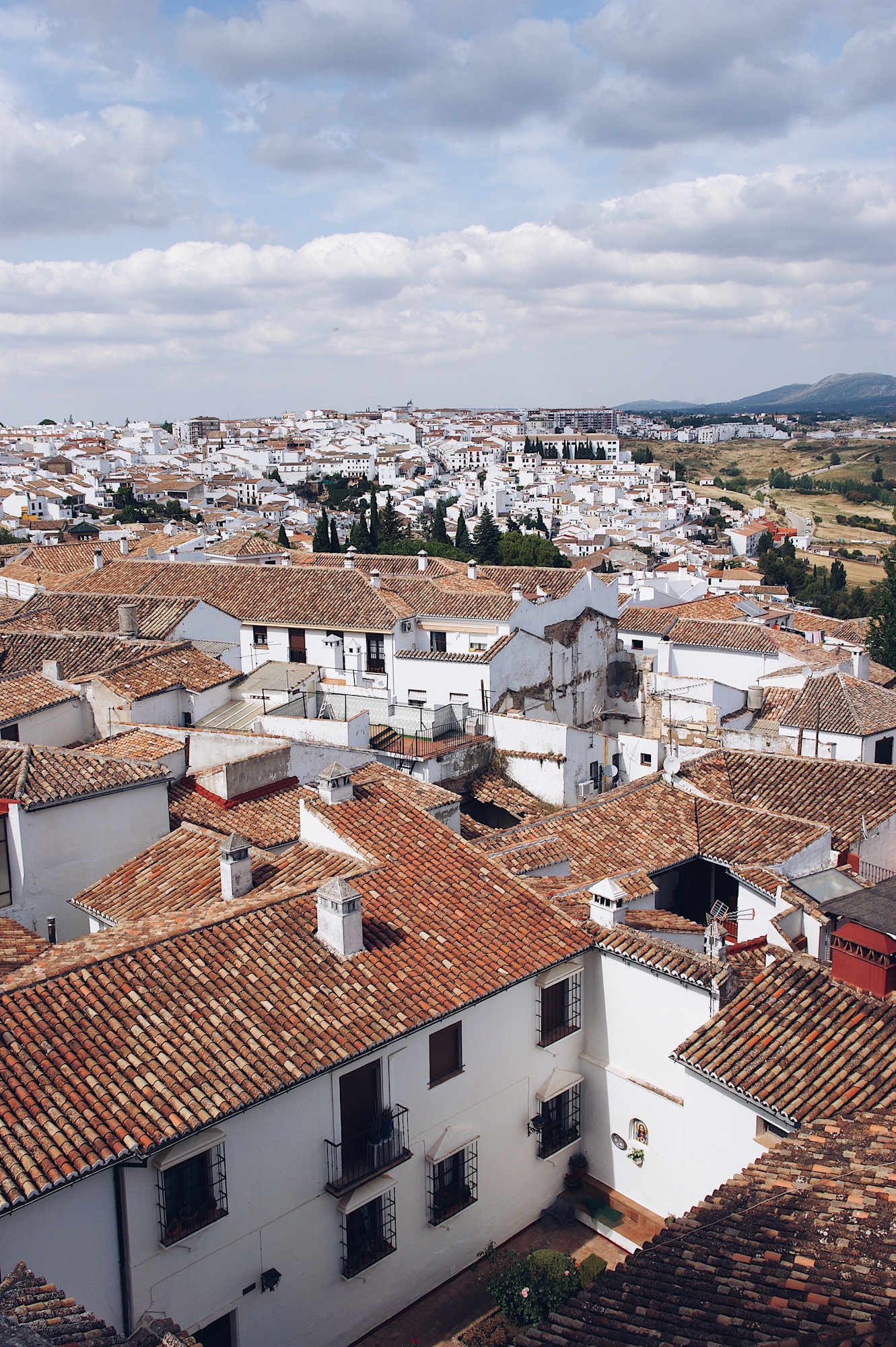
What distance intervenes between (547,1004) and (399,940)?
215cm

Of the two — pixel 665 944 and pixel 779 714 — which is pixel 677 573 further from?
pixel 665 944

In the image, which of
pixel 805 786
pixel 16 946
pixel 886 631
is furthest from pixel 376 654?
pixel 886 631

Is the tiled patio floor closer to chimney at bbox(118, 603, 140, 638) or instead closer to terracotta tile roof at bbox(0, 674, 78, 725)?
terracotta tile roof at bbox(0, 674, 78, 725)

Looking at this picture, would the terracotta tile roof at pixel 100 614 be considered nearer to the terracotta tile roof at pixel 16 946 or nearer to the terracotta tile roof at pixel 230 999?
the terracotta tile roof at pixel 16 946

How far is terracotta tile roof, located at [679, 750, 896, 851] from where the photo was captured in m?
19.3

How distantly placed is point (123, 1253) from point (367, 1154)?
8.65 feet

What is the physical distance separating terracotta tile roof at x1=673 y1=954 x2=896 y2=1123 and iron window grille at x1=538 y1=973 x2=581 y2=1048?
1949mm

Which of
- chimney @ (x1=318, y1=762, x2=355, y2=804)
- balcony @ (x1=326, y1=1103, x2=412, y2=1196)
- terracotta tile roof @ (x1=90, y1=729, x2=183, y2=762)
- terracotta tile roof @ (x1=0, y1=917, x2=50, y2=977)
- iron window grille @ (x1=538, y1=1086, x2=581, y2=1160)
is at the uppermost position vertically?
chimney @ (x1=318, y1=762, x2=355, y2=804)

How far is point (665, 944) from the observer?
40.7 ft

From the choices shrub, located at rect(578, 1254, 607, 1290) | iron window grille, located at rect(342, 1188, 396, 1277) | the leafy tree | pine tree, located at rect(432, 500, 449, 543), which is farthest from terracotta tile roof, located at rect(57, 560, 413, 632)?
pine tree, located at rect(432, 500, 449, 543)

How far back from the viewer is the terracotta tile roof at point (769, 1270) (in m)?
6.60

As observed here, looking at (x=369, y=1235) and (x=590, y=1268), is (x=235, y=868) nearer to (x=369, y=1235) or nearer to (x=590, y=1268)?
(x=369, y=1235)

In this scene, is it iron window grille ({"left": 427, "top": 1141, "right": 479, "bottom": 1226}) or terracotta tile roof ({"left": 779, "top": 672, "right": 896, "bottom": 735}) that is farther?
terracotta tile roof ({"left": 779, "top": 672, "right": 896, "bottom": 735})

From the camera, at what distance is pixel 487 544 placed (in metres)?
70.1
